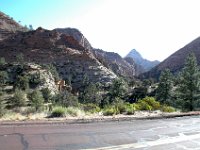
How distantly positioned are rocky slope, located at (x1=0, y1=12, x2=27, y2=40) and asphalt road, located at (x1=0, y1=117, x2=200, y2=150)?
140338 millimetres

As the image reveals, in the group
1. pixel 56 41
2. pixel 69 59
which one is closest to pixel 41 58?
pixel 69 59

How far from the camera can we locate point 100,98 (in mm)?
77500

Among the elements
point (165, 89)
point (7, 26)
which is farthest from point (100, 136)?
point (7, 26)

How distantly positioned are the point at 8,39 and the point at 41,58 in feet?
86.8

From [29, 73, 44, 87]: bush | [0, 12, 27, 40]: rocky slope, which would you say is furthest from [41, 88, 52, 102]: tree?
[0, 12, 27, 40]: rocky slope

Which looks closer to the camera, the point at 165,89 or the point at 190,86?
the point at 190,86

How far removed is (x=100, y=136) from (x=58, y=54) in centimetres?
11891

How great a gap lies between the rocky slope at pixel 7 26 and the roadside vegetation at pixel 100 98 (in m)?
62.7

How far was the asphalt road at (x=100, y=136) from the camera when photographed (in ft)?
27.3

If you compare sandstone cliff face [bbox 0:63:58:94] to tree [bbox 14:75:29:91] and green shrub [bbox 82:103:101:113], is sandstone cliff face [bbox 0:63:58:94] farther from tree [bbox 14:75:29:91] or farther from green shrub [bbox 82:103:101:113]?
green shrub [bbox 82:103:101:113]

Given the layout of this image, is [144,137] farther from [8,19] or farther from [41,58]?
[8,19]

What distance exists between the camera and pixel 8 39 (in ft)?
461

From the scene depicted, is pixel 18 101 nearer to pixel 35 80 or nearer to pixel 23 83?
pixel 23 83

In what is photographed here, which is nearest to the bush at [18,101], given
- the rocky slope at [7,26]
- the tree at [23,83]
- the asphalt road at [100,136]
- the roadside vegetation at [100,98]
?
the roadside vegetation at [100,98]
